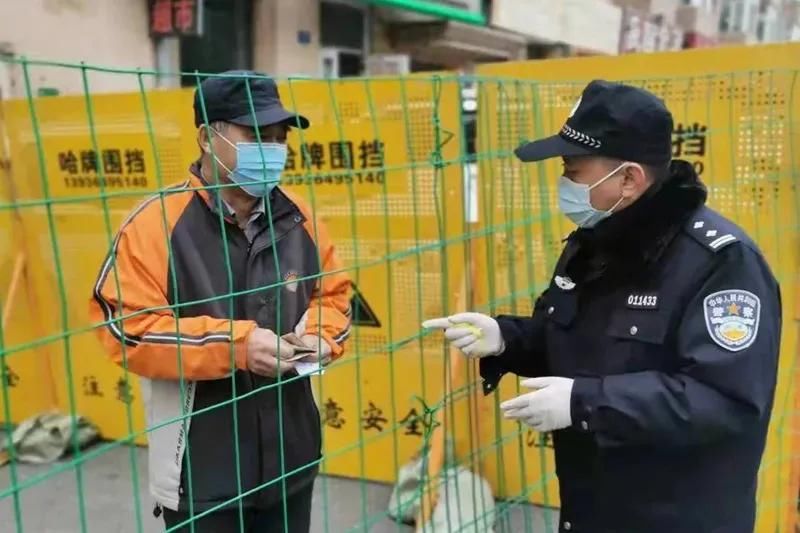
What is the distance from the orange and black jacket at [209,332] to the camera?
5.98 ft

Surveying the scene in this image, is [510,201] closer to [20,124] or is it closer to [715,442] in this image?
[715,442]

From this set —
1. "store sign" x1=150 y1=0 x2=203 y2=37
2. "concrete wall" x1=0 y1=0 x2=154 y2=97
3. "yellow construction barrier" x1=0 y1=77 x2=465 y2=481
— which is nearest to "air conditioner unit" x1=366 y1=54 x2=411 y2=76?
"store sign" x1=150 y1=0 x2=203 y2=37

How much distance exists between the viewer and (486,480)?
12.3 ft

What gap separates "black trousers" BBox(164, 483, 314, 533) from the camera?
1.95 meters

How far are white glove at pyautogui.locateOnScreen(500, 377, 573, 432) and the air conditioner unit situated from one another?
7.97 meters

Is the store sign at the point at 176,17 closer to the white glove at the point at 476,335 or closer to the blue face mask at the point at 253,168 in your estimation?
the blue face mask at the point at 253,168

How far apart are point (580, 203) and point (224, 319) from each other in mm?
860

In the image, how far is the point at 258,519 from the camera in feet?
6.91

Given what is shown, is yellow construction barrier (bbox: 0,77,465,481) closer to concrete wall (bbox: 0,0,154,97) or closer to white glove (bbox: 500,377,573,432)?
concrete wall (bbox: 0,0,154,97)

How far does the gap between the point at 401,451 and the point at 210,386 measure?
7.32 feet

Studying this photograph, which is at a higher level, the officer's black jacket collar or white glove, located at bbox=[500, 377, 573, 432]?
the officer's black jacket collar

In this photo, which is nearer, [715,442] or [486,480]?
[715,442]

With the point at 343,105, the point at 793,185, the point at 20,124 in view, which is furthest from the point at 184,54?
the point at 793,185

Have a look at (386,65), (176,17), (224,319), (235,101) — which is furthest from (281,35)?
(224,319)
